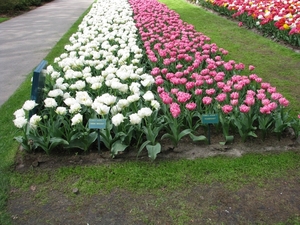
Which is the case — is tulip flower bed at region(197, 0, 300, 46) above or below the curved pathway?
above

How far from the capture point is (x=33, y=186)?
286 centimetres

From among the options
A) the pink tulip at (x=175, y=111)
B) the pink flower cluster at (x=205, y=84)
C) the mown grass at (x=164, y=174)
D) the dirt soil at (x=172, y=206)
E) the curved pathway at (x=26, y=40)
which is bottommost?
the curved pathway at (x=26, y=40)

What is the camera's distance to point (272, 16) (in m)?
8.07

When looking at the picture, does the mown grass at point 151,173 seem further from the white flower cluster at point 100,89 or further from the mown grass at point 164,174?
the white flower cluster at point 100,89

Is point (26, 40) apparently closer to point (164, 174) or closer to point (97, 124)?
point (97, 124)

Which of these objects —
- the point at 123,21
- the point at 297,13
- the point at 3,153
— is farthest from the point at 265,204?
the point at 297,13

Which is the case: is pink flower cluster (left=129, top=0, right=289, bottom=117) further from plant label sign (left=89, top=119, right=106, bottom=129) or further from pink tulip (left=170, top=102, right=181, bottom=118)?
plant label sign (left=89, top=119, right=106, bottom=129)

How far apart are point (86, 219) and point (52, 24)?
10349mm

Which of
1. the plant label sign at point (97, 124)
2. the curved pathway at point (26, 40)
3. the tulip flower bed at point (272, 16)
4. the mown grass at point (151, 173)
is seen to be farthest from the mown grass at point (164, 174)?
the tulip flower bed at point (272, 16)

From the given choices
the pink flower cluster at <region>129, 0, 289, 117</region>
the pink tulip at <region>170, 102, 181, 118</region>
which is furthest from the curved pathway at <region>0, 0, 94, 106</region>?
the pink tulip at <region>170, 102, 181, 118</region>

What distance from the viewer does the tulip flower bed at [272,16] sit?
724 centimetres

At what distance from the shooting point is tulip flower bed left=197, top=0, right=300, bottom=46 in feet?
23.7

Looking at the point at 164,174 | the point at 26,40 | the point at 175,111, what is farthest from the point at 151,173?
the point at 26,40

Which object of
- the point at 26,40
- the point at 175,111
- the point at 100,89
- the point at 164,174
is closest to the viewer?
the point at 164,174
